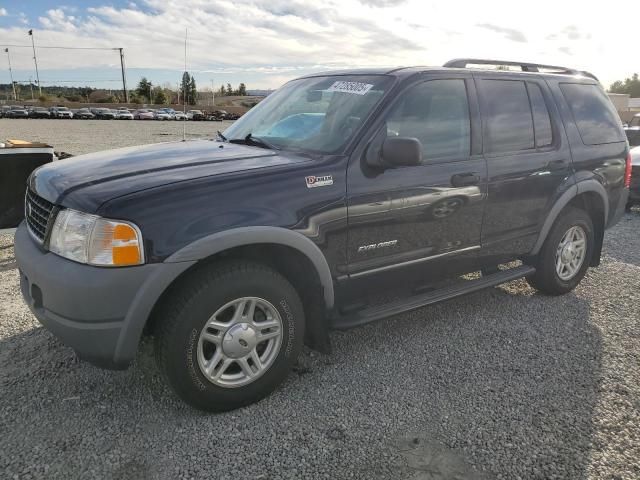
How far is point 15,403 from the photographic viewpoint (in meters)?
2.98

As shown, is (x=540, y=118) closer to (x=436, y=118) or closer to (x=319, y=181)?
(x=436, y=118)

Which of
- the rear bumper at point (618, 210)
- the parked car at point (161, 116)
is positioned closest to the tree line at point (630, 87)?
the parked car at point (161, 116)

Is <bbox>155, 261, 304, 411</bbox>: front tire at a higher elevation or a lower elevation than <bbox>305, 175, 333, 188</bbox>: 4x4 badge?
lower

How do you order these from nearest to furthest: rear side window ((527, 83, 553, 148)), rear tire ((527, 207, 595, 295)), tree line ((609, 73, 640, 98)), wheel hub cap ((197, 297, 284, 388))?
wheel hub cap ((197, 297, 284, 388)) < rear side window ((527, 83, 553, 148)) < rear tire ((527, 207, 595, 295)) < tree line ((609, 73, 640, 98))

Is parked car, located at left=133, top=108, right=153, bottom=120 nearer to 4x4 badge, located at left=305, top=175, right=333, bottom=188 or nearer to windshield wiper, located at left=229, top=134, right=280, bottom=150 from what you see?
windshield wiper, located at left=229, top=134, right=280, bottom=150

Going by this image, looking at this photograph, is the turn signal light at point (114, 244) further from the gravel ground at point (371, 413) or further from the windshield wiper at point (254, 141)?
Answer: the windshield wiper at point (254, 141)

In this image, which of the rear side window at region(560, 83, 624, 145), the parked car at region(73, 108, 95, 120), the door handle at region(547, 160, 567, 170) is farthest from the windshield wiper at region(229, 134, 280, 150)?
the parked car at region(73, 108, 95, 120)

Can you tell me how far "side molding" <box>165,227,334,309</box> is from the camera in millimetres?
2574

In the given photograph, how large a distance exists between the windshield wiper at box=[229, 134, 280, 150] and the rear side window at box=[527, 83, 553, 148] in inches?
85.4

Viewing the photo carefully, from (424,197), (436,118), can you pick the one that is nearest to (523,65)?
(436,118)

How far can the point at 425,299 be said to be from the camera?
3.60 metres

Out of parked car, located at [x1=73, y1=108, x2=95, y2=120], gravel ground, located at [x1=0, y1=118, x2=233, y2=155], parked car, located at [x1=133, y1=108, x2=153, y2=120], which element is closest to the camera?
gravel ground, located at [x1=0, y1=118, x2=233, y2=155]

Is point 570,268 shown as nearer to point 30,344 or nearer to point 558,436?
point 558,436

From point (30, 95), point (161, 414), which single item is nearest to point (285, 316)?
point (161, 414)
